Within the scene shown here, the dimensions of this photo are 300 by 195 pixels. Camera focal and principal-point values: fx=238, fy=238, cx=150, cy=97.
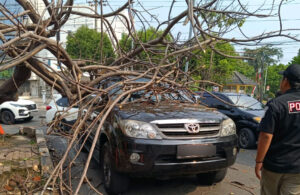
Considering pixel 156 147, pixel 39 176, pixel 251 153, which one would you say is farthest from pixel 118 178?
pixel 251 153

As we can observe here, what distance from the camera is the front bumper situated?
110 inches

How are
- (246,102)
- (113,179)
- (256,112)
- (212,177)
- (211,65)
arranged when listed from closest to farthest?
(113,179)
(212,177)
(211,65)
(256,112)
(246,102)

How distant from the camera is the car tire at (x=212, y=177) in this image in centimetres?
366

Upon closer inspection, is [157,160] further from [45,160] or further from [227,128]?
[45,160]

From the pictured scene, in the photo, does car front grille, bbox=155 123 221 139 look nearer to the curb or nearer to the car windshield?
the curb

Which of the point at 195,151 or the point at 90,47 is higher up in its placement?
the point at 90,47

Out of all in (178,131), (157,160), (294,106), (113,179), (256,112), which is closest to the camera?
(294,106)

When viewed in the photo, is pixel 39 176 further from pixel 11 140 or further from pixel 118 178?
pixel 11 140

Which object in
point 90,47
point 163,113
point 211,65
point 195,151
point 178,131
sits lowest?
point 195,151

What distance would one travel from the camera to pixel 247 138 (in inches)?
258

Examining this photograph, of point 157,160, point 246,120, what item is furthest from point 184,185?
point 246,120

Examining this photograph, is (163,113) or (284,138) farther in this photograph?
(163,113)

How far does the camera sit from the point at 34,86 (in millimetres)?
28297

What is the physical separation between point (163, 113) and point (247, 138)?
14.2 ft
